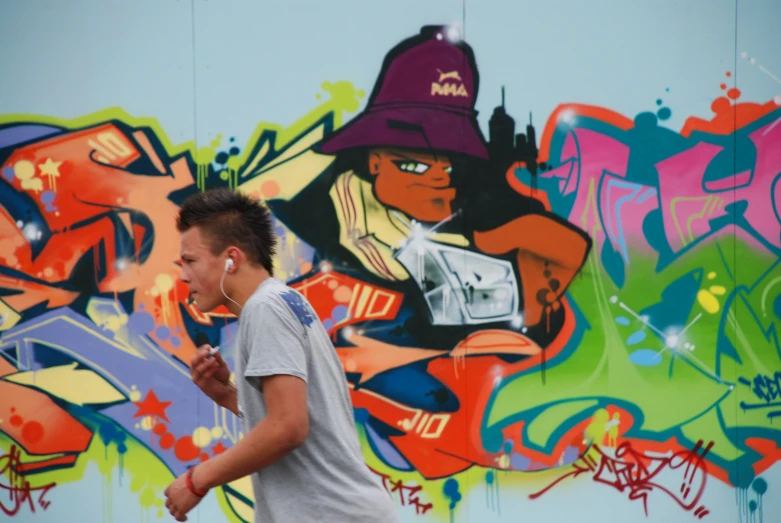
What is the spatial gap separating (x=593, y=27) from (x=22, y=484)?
403cm

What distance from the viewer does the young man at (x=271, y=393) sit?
2246 millimetres

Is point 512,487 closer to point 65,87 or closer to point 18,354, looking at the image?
point 18,354

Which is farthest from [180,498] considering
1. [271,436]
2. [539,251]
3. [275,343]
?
[539,251]

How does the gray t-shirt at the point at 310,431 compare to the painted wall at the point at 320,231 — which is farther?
the painted wall at the point at 320,231

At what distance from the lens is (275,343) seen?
227cm

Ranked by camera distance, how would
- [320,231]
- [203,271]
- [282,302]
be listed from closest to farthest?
[282,302], [203,271], [320,231]

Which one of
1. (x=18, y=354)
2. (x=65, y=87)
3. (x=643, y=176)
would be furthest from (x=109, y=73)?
(x=643, y=176)

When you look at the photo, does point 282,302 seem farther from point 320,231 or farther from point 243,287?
point 320,231

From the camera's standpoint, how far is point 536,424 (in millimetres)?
4625

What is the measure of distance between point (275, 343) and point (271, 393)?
135 millimetres

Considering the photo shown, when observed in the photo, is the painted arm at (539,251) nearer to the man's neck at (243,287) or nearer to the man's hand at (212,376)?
the man's hand at (212,376)

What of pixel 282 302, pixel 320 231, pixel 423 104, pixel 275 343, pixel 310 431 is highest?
pixel 423 104

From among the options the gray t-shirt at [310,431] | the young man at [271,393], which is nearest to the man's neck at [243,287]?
the young man at [271,393]

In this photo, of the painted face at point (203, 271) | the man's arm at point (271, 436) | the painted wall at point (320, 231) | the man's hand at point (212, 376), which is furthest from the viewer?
the painted wall at point (320, 231)
